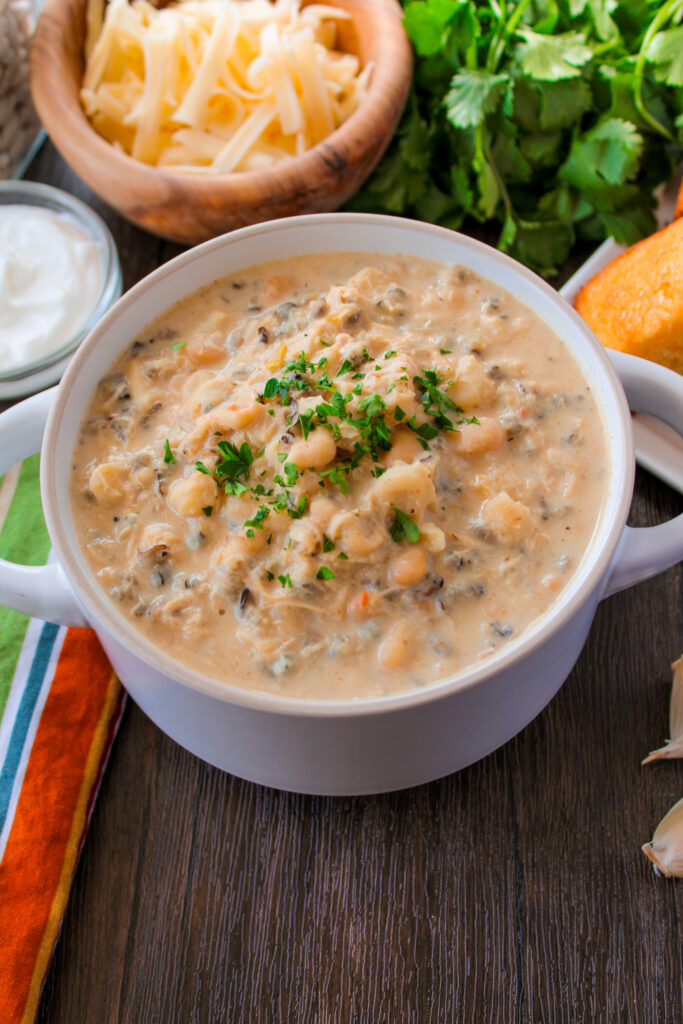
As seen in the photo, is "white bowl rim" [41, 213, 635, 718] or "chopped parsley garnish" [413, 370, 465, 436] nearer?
"white bowl rim" [41, 213, 635, 718]

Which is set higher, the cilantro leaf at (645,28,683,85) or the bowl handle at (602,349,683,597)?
the cilantro leaf at (645,28,683,85)

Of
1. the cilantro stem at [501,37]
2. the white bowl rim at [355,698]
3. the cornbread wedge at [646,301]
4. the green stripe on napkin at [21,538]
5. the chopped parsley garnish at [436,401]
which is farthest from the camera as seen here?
the cilantro stem at [501,37]

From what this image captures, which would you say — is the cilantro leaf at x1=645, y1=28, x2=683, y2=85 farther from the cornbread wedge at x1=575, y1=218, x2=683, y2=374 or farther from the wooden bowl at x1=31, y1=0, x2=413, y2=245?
the wooden bowl at x1=31, y1=0, x2=413, y2=245

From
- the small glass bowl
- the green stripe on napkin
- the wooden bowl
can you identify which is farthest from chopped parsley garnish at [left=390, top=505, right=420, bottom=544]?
the small glass bowl

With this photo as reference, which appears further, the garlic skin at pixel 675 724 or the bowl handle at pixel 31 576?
the garlic skin at pixel 675 724

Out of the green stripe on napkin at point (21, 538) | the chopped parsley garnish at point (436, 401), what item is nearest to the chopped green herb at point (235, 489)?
the chopped parsley garnish at point (436, 401)

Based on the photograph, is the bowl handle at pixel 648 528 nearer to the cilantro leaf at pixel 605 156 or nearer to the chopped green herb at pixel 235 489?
the chopped green herb at pixel 235 489

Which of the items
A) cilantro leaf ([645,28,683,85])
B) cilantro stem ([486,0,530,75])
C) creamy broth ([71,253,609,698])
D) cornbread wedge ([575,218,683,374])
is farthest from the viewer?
cilantro stem ([486,0,530,75])
